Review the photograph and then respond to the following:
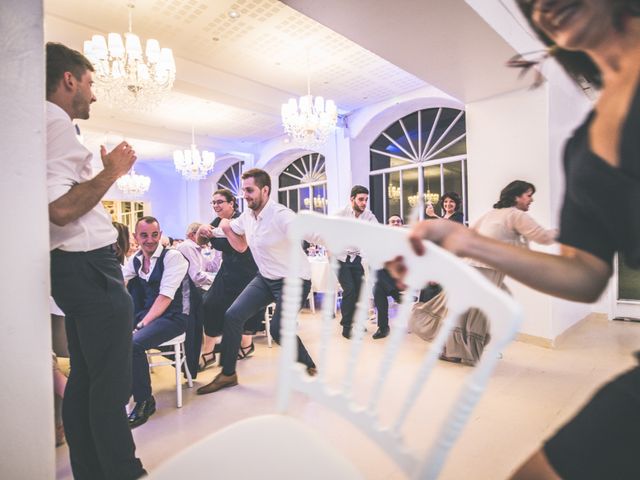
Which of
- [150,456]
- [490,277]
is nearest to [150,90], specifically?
[150,456]

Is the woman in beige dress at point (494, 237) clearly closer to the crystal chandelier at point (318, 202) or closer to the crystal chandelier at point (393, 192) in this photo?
the crystal chandelier at point (393, 192)

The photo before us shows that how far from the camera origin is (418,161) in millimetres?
6383

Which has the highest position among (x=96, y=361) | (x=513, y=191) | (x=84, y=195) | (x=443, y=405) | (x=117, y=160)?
(x=513, y=191)

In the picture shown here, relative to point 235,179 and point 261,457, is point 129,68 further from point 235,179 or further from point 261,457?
point 235,179

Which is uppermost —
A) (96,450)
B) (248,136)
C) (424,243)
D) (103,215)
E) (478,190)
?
(248,136)

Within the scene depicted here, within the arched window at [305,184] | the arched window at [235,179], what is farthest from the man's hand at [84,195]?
the arched window at [235,179]

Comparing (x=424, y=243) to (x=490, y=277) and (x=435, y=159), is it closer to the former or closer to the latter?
(x=490, y=277)

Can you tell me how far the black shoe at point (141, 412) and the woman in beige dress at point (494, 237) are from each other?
2.15 m

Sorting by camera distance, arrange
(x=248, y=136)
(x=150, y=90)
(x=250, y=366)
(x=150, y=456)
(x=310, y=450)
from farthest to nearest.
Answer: (x=248, y=136) → (x=150, y=90) → (x=250, y=366) → (x=150, y=456) → (x=310, y=450)

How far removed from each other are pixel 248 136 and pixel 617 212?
26.2ft

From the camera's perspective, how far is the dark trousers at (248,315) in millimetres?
2520

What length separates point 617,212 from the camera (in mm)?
584

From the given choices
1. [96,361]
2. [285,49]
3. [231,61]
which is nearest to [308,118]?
[285,49]

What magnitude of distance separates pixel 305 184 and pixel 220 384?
627 centimetres
